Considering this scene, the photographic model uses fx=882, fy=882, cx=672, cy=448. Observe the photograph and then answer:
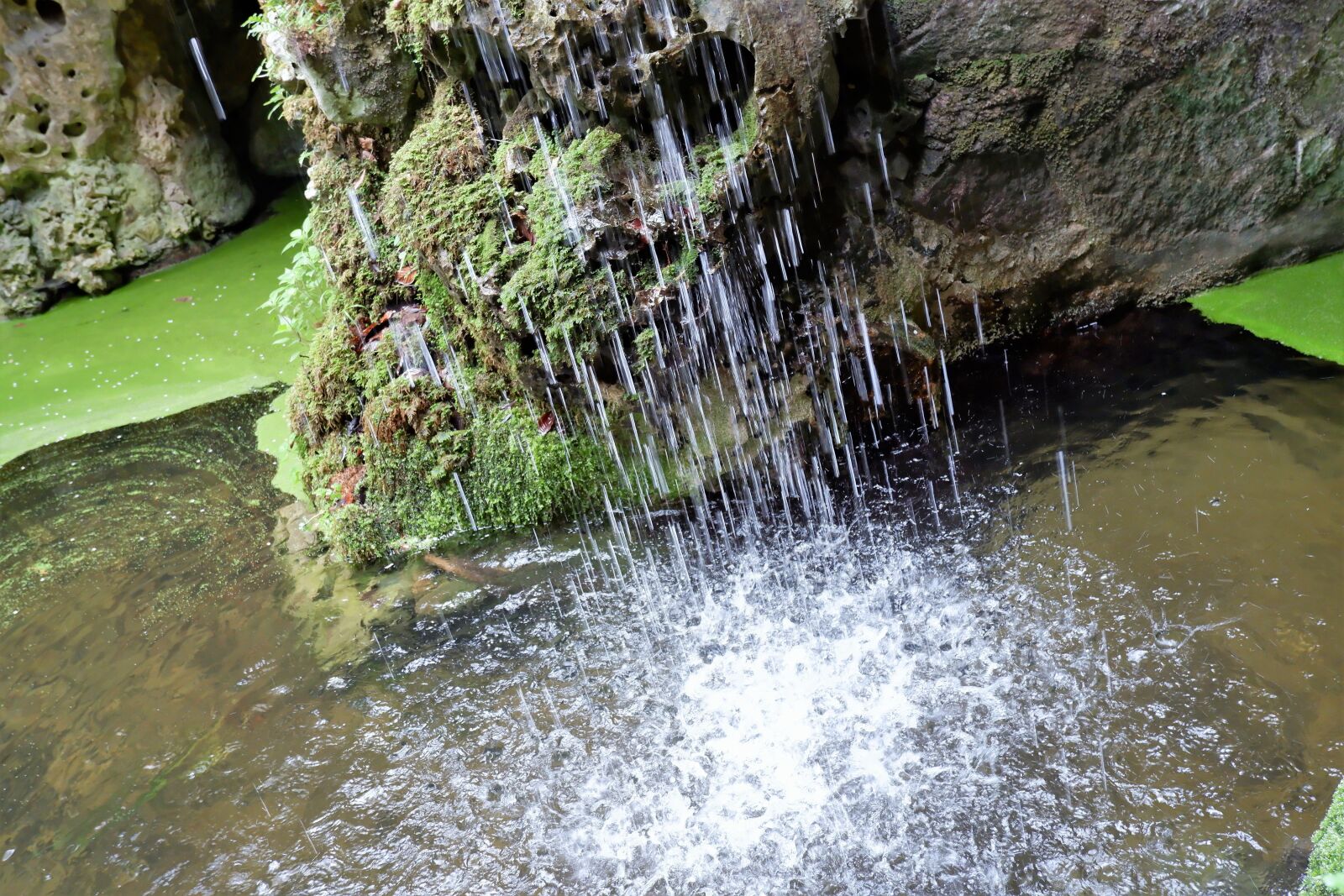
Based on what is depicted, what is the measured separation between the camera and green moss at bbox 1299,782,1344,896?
5.91 feet

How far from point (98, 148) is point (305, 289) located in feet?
17.2

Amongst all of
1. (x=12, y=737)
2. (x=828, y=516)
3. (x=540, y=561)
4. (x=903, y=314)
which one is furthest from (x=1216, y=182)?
(x=12, y=737)

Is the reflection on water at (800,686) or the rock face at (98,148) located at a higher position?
the rock face at (98,148)

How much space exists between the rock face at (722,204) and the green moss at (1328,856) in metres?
3.10

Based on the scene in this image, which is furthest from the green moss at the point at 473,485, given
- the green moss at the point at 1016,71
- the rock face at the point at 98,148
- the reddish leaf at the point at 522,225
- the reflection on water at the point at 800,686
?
the rock face at the point at 98,148

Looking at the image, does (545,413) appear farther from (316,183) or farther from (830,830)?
(830,830)

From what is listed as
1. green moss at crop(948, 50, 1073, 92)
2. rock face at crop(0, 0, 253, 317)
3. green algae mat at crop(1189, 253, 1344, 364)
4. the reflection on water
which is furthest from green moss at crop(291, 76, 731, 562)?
rock face at crop(0, 0, 253, 317)

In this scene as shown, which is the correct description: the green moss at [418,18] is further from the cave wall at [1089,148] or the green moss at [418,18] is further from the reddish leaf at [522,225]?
the cave wall at [1089,148]

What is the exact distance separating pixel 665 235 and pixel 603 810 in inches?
104

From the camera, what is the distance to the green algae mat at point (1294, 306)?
4.85 metres

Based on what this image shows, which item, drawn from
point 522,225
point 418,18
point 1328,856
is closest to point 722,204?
point 522,225

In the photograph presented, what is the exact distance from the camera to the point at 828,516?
15.0 feet

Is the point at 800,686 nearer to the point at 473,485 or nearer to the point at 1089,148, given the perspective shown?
the point at 473,485

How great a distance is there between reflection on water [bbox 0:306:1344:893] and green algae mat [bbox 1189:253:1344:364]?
0.61 feet
